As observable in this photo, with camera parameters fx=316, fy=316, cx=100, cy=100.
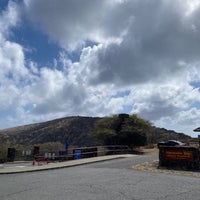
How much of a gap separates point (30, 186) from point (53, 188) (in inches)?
45.1

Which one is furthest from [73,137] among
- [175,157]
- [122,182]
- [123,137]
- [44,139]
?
[122,182]

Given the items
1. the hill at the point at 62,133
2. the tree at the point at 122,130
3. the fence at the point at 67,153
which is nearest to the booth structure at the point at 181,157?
the fence at the point at 67,153

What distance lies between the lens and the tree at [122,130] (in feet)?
120

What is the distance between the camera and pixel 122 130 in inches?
1463

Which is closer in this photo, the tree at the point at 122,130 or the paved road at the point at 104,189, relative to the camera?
the paved road at the point at 104,189

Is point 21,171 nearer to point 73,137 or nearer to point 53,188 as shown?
point 53,188

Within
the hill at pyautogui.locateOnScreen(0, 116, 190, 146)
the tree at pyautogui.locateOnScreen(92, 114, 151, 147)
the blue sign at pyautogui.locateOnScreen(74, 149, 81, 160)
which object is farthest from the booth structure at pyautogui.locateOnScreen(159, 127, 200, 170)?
the hill at pyautogui.locateOnScreen(0, 116, 190, 146)

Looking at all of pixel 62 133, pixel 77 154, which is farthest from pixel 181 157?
pixel 62 133

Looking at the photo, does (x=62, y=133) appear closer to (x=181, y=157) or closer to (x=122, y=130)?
(x=122, y=130)

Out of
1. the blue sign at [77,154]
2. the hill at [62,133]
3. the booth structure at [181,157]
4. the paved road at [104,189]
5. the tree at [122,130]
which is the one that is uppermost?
the hill at [62,133]

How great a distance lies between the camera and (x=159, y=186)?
11891mm

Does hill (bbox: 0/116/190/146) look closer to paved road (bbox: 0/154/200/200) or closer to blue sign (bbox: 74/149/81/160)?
blue sign (bbox: 74/149/81/160)

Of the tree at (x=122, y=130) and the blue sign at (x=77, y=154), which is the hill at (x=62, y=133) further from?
the blue sign at (x=77, y=154)

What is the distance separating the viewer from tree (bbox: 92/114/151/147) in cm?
3662
